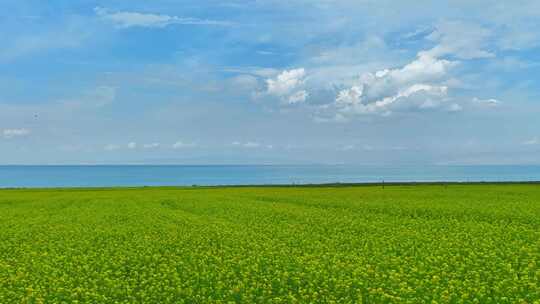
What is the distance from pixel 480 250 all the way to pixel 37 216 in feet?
128

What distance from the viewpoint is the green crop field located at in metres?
16.7

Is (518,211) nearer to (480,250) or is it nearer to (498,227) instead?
(498,227)

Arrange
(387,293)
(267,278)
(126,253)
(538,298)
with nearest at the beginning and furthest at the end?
(538,298)
(387,293)
(267,278)
(126,253)

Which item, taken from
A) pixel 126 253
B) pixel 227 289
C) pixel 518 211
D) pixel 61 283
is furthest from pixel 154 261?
pixel 518 211

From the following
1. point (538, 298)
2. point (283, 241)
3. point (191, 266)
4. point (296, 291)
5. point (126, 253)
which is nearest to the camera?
point (538, 298)

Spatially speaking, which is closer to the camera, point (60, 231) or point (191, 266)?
point (191, 266)

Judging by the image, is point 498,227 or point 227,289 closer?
point 227,289

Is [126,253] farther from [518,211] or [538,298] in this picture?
[518,211]

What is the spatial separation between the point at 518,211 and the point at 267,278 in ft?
97.1

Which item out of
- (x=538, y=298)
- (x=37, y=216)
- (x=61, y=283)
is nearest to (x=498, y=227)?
(x=538, y=298)

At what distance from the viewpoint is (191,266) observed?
21.5m

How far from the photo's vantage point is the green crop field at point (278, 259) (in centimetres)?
1673

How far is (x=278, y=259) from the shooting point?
22141mm

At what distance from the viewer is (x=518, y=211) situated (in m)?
40.0
